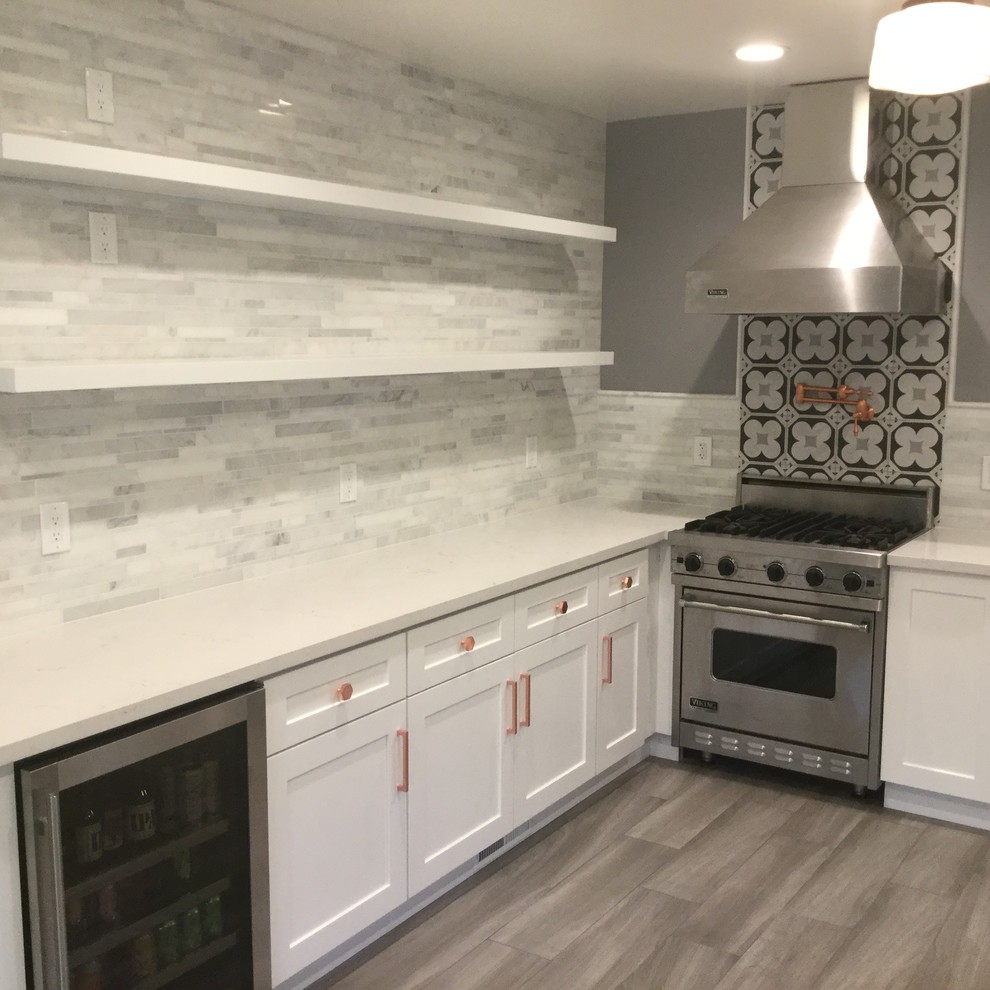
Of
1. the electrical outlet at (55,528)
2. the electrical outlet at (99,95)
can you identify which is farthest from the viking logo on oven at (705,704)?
the electrical outlet at (99,95)

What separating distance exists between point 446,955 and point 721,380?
2402 millimetres

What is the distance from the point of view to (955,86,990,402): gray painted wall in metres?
3.65

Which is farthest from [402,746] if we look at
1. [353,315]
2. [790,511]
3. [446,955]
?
[790,511]

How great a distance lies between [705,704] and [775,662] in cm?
31

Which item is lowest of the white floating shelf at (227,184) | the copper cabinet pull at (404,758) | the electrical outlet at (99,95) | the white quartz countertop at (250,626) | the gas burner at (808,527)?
the copper cabinet pull at (404,758)

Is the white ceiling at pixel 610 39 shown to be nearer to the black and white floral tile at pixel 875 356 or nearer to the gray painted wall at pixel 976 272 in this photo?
the black and white floral tile at pixel 875 356

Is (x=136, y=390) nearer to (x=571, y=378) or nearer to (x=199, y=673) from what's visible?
(x=199, y=673)

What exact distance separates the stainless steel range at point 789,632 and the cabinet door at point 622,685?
0.43 ft

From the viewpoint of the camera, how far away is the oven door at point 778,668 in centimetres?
351

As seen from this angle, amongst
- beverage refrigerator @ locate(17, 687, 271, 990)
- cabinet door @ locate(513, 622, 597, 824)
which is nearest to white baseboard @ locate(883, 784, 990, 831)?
cabinet door @ locate(513, 622, 597, 824)

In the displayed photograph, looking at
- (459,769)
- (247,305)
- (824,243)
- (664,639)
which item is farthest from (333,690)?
(824,243)

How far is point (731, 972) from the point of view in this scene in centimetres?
265

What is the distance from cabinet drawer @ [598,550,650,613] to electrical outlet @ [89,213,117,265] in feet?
5.69

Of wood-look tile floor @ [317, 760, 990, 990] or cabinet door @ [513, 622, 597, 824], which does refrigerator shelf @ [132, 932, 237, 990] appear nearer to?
wood-look tile floor @ [317, 760, 990, 990]
